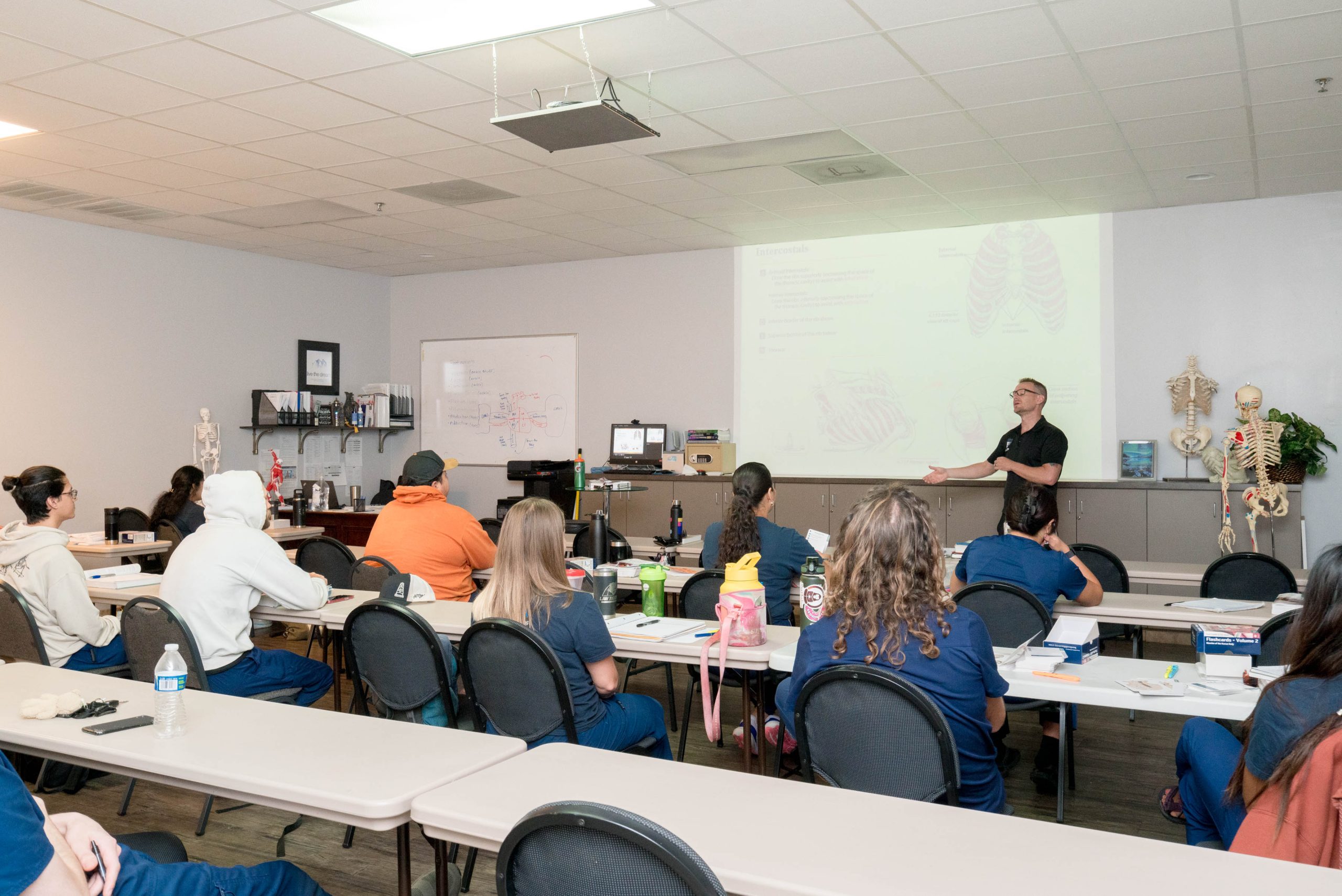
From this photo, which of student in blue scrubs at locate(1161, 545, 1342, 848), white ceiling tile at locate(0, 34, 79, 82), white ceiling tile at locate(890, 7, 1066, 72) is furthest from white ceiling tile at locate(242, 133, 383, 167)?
student in blue scrubs at locate(1161, 545, 1342, 848)

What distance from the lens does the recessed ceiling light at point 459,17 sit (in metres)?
3.71

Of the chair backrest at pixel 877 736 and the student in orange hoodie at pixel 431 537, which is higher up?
the student in orange hoodie at pixel 431 537

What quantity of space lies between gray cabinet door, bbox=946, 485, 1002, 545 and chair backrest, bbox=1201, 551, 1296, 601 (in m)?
2.54

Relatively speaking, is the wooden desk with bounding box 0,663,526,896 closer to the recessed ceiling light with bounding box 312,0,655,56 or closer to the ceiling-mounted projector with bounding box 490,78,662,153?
the ceiling-mounted projector with bounding box 490,78,662,153

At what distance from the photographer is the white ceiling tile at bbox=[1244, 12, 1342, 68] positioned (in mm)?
3781

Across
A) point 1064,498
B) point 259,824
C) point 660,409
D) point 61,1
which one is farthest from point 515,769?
point 660,409

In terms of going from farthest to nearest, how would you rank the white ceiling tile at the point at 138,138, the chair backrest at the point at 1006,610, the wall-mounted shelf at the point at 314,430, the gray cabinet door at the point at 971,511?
1. the wall-mounted shelf at the point at 314,430
2. the gray cabinet door at the point at 971,511
3. the white ceiling tile at the point at 138,138
4. the chair backrest at the point at 1006,610

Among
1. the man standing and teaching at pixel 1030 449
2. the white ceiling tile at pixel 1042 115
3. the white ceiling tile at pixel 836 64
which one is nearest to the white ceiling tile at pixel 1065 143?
the white ceiling tile at pixel 1042 115

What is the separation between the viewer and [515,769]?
1.86 metres

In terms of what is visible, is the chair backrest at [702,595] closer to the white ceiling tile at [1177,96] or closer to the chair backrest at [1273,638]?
the chair backrest at [1273,638]

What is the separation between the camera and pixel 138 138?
5.26 meters

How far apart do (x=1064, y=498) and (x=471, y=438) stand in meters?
5.39

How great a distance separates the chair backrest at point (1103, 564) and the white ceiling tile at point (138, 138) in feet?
16.2

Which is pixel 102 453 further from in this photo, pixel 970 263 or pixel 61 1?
pixel 970 263
